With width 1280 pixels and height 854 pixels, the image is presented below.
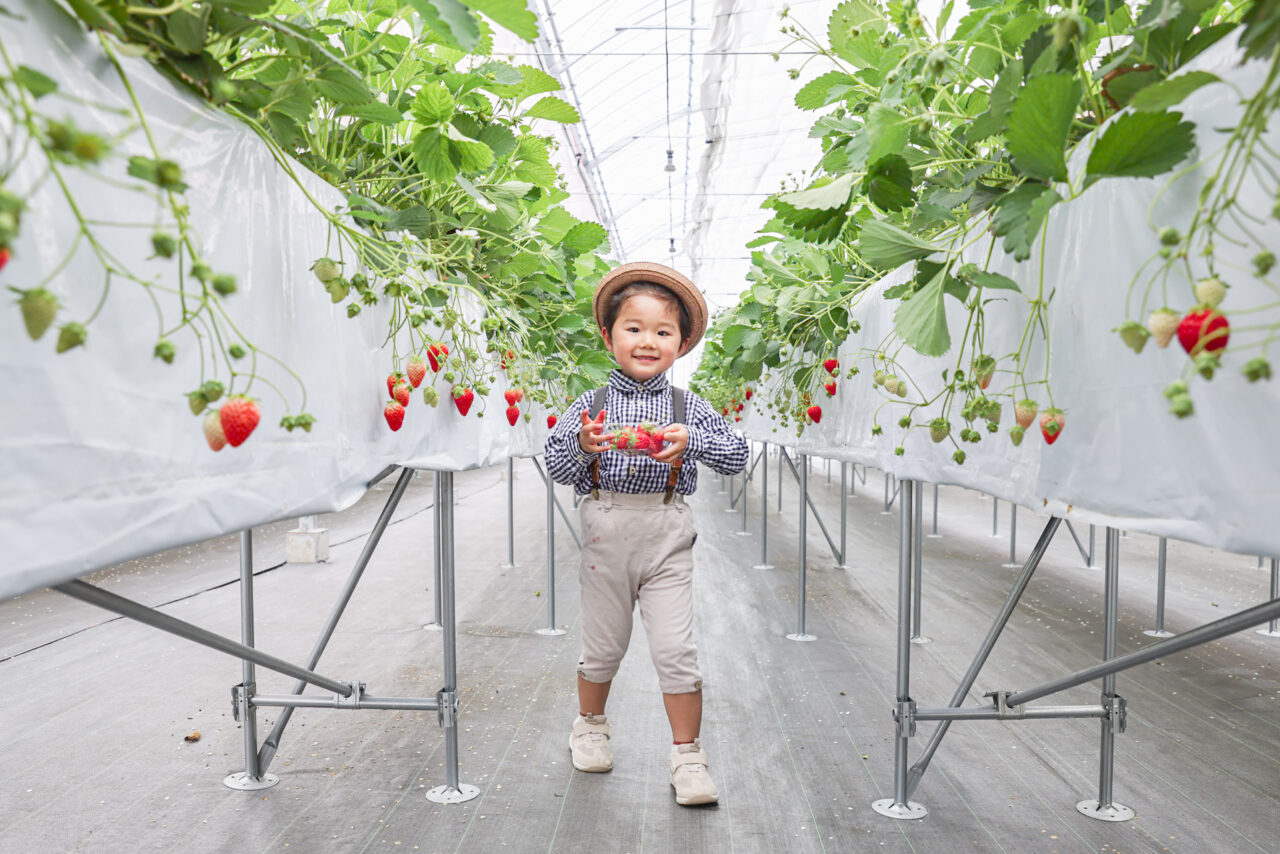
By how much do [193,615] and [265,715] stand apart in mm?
1696

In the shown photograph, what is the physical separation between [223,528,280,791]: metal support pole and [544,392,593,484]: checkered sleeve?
676mm

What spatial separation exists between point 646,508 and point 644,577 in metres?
0.17

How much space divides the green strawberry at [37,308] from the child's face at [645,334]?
1606 mm

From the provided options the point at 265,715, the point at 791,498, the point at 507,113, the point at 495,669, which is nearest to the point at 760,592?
the point at 495,669

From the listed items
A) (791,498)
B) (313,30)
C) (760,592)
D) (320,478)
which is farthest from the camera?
(791,498)

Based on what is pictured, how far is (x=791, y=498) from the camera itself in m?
10.8

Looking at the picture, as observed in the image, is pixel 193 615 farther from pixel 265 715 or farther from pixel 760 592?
pixel 760 592

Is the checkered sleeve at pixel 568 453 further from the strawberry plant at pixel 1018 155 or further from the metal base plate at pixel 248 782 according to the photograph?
the metal base plate at pixel 248 782

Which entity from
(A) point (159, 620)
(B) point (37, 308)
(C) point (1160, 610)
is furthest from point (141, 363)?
(C) point (1160, 610)

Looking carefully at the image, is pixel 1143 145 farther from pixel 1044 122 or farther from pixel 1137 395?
pixel 1137 395

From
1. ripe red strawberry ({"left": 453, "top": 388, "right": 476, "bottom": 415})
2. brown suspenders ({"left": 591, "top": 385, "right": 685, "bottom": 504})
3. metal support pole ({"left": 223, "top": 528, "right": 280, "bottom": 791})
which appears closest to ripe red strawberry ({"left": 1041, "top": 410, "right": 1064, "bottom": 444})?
ripe red strawberry ({"left": 453, "top": 388, "right": 476, "bottom": 415})

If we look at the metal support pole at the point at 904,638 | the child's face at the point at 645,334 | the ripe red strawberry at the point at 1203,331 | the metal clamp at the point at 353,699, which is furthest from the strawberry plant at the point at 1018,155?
the metal clamp at the point at 353,699

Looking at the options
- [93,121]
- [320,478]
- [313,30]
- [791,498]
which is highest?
[313,30]

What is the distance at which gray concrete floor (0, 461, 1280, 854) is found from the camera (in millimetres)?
1913
